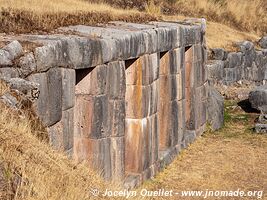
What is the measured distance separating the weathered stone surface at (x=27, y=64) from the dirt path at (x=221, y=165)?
414 centimetres

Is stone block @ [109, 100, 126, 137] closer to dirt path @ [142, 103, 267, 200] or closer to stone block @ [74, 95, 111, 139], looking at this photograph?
stone block @ [74, 95, 111, 139]

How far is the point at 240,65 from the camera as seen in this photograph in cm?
2297

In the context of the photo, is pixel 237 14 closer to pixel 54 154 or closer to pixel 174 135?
pixel 174 135

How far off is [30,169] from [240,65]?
18.9m

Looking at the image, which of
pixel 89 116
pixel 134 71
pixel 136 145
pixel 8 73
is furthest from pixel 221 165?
pixel 8 73

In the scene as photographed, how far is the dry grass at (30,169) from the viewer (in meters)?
4.61

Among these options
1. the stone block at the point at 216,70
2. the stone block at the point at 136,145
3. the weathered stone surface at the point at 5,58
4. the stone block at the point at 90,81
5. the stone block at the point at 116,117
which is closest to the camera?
the weathered stone surface at the point at 5,58

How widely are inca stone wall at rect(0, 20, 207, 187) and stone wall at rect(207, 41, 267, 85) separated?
6.45 meters

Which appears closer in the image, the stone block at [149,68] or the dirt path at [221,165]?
the stone block at [149,68]

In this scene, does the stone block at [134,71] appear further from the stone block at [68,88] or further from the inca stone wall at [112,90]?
the stone block at [68,88]

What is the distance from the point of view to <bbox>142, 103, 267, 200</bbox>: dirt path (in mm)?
10906

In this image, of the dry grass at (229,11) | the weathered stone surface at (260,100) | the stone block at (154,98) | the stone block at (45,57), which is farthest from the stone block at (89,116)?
the dry grass at (229,11)

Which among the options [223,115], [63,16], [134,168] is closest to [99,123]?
[134,168]

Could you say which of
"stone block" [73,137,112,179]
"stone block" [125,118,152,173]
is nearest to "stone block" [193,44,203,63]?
"stone block" [125,118,152,173]
